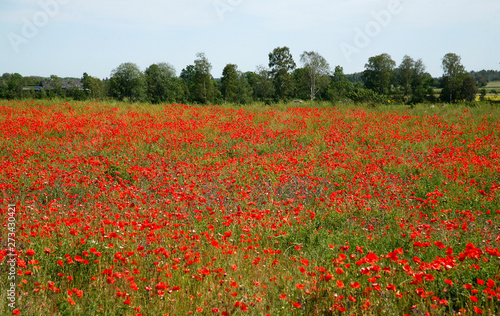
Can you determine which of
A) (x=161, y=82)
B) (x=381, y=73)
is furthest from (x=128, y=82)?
(x=381, y=73)

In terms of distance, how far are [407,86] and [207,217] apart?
205 feet

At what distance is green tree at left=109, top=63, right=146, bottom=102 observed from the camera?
1923 inches

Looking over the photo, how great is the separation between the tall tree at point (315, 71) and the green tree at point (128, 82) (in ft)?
82.0

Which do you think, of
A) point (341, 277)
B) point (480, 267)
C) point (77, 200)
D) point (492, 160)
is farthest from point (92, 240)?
point (492, 160)

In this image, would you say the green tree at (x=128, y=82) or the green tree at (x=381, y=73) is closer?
the green tree at (x=128, y=82)

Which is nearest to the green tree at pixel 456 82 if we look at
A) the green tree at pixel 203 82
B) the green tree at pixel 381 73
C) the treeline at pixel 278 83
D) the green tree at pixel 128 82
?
the treeline at pixel 278 83

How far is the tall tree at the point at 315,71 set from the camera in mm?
49000

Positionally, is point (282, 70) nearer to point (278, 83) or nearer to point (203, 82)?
point (278, 83)

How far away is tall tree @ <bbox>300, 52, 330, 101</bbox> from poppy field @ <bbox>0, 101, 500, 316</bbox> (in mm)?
36309

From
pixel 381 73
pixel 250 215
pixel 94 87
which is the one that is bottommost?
pixel 250 215

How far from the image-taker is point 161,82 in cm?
5312

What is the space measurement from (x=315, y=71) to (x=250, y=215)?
48936 millimetres

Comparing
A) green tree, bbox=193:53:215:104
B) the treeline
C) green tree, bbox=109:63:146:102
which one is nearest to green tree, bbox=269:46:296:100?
the treeline

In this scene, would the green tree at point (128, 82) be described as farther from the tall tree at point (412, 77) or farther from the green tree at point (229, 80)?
the tall tree at point (412, 77)
